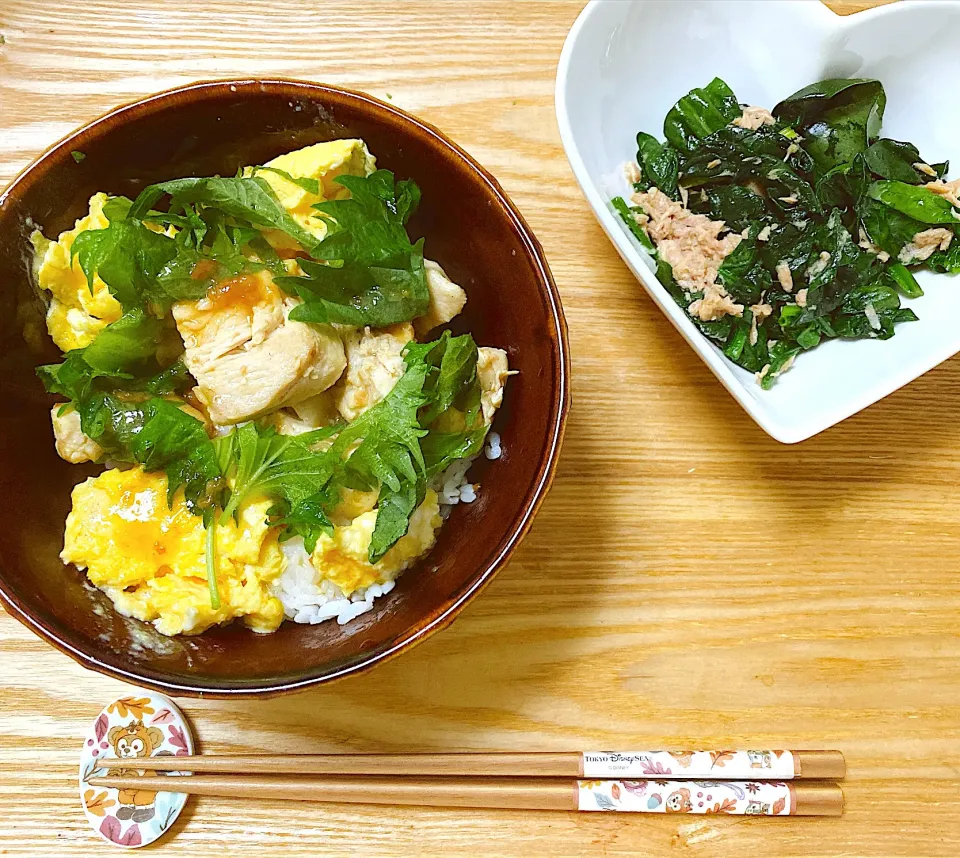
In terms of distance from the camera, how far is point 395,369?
4.83ft

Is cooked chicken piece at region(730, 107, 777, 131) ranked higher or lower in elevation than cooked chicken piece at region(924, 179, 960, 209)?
higher

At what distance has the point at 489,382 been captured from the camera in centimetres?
154

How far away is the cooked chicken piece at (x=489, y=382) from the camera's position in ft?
5.04

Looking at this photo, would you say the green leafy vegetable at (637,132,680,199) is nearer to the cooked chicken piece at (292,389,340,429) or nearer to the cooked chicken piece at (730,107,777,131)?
the cooked chicken piece at (730,107,777,131)

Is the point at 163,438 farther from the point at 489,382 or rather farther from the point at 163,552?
the point at 489,382

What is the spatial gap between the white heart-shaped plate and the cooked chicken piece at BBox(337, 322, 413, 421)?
1.77 ft

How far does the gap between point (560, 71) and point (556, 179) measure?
0.27 m

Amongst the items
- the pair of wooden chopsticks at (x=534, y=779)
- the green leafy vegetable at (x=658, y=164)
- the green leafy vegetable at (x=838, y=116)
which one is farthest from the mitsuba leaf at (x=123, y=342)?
the green leafy vegetable at (x=838, y=116)

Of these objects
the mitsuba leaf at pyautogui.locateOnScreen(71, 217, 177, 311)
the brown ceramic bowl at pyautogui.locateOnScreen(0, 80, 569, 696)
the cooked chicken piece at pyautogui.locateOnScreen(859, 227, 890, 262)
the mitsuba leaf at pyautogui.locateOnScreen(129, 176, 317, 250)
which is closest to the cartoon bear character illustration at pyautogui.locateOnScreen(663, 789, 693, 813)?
the brown ceramic bowl at pyautogui.locateOnScreen(0, 80, 569, 696)

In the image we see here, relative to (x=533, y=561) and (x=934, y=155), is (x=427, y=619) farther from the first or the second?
(x=934, y=155)

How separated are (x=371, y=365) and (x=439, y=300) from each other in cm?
18

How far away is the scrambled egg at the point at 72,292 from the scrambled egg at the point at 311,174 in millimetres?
310

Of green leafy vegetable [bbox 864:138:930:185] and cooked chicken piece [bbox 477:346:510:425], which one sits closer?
cooked chicken piece [bbox 477:346:510:425]

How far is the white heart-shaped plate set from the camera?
1727 millimetres
